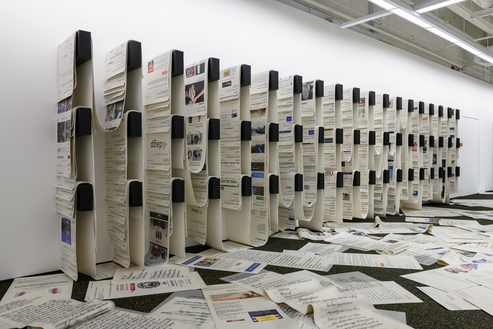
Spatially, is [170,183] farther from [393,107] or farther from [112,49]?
[393,107]

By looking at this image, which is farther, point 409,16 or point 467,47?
point 467,47

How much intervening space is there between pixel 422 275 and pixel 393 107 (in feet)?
7.56

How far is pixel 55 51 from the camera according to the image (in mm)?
1958

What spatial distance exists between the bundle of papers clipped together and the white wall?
31 cm

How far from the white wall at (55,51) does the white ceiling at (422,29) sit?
157 millimetres

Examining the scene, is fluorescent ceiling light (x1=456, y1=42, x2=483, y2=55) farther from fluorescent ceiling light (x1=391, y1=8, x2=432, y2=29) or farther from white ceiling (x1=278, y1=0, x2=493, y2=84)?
fluorescent ceiling light (x1=391, y1=8, x2=432, y2=29)

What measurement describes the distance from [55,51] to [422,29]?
4818mm

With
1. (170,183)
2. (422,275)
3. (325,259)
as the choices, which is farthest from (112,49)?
(422,275)

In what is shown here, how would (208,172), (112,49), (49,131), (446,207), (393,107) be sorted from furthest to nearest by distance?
(446,207)
(393,107)
(208,172)
(112,49)
(49,131)

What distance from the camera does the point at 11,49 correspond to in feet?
5.98

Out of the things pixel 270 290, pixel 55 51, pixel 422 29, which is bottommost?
pixel 270 290

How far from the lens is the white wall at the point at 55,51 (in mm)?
1829

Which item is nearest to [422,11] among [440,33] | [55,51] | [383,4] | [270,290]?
[383,4]

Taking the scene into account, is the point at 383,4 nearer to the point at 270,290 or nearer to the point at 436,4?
the point at 436,4
